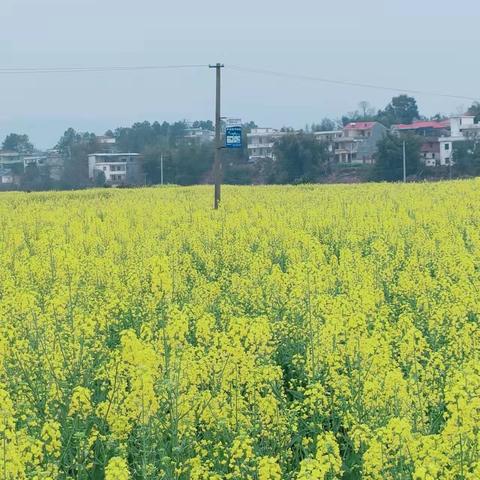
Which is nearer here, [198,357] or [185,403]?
[185,403]

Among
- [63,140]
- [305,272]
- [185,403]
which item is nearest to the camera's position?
[185,403]

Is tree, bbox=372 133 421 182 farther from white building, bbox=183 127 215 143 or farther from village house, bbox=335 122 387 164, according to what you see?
village house, bbox=335 122 387 164

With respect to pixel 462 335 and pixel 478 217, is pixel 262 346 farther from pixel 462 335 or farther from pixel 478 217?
pixel 478 217

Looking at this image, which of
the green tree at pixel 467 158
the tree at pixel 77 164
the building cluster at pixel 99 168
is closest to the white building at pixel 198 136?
the building cluster at pixel 99 168

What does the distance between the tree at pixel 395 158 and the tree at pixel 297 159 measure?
494 cm

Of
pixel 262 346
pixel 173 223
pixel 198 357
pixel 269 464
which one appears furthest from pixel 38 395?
pixel 173 223

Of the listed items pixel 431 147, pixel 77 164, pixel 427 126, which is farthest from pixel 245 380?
pixel 427 126

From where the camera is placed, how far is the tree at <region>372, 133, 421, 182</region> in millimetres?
66125

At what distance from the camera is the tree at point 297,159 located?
6969cm

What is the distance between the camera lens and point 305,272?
27.2 feet

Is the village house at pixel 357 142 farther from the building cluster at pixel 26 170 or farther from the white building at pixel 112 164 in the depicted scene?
the building cluster at pixel 26 170

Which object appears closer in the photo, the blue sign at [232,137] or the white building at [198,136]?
the blue sign at [232,137]

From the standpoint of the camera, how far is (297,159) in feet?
232

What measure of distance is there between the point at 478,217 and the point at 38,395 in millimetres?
15183
